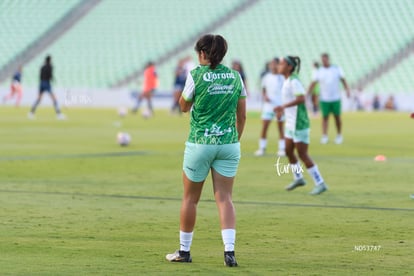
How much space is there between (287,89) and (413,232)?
541 cm

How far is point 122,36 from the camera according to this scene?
185 ft

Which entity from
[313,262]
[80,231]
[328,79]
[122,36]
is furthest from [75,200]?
[122,36]

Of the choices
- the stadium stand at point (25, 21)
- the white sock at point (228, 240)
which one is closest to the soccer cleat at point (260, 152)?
the white sock at point (228, 240)

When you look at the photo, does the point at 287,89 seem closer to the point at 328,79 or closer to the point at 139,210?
the point at 139,210

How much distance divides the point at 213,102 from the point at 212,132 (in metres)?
0.27

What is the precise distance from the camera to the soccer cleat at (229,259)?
9195 mm

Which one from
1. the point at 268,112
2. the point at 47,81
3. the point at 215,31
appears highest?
the point at 215,31

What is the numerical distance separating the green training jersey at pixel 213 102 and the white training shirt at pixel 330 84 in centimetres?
1879

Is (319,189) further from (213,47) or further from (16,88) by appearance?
(16,88)

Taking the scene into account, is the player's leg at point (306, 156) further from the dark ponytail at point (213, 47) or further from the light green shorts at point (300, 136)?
the dark ponytail at point (213, 47)

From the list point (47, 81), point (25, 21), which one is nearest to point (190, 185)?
point (47, 81)

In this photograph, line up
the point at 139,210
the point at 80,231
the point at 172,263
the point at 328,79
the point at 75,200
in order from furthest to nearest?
the point at 328,79
the point at 75,200
the point at 139,210
the point at 80,231
the point at 172,263

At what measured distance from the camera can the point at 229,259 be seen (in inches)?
362

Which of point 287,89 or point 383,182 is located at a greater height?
point 287,89
